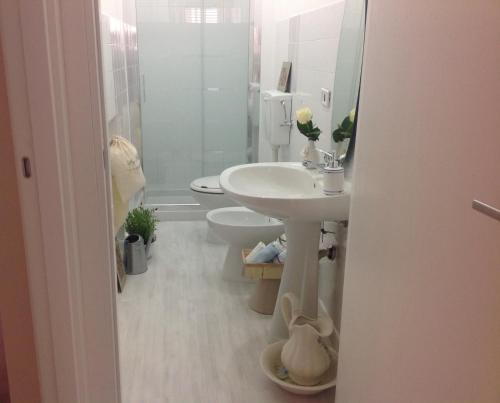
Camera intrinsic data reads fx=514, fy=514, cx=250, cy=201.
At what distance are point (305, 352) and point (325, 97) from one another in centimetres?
113

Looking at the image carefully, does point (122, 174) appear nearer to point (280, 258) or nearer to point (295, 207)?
point (280, 258)

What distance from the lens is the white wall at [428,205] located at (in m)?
0.87

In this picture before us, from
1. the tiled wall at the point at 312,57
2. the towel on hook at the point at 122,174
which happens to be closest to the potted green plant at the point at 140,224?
the towel on hook at the point at 122,174

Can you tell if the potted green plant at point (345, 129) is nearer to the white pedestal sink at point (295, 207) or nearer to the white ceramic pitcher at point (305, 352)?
the white pedestal sink at point (295, 207)

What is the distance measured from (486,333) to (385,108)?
0.62 meters

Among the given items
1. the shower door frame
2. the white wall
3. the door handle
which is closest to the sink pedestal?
the white wall

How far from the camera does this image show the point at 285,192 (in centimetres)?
238

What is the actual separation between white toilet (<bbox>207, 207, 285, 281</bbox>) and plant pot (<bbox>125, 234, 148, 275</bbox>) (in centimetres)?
44

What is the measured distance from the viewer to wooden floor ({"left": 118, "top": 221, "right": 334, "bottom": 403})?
6.56 feet

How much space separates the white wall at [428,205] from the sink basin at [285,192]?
350mm

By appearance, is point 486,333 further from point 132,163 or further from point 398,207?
point 132,163

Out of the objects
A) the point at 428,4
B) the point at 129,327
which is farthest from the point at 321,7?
the point at 129,327

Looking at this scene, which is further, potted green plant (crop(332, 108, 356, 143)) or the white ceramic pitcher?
potted green plant (crop(332, 108, 356, 143))

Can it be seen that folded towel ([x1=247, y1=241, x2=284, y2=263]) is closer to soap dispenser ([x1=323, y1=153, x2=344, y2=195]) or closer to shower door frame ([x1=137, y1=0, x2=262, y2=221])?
soap dispenser ([x1=323, y1=153, x2=344, y2=195])
